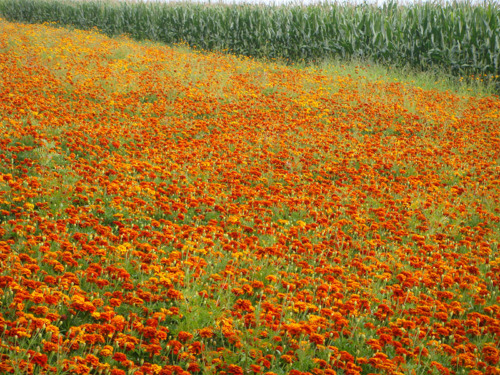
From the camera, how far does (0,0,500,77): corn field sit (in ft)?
52.6

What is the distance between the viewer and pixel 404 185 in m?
7.64

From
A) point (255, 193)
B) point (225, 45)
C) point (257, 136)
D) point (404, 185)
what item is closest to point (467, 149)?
point (404, 185)

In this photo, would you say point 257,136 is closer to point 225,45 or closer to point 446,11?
point 446,11

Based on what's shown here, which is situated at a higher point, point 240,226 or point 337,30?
point 337,30

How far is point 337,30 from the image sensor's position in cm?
1909

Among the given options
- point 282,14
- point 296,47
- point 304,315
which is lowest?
point 304,315

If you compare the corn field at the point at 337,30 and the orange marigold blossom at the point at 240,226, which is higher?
the corn field at the point at 337,30

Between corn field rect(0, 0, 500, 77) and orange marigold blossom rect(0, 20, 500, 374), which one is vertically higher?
corn field rect(0, 0, 500, 77)

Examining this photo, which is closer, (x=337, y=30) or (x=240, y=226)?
(x=240, y=226)

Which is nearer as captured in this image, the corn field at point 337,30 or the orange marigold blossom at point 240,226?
the orange marigold blossom at point 240,226

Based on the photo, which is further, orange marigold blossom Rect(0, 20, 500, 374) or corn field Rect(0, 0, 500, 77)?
corn field Rect(0, 0, 500, 77)

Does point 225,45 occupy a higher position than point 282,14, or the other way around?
A: point 282,14

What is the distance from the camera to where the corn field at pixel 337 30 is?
16031mm

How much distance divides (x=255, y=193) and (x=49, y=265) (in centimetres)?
291
